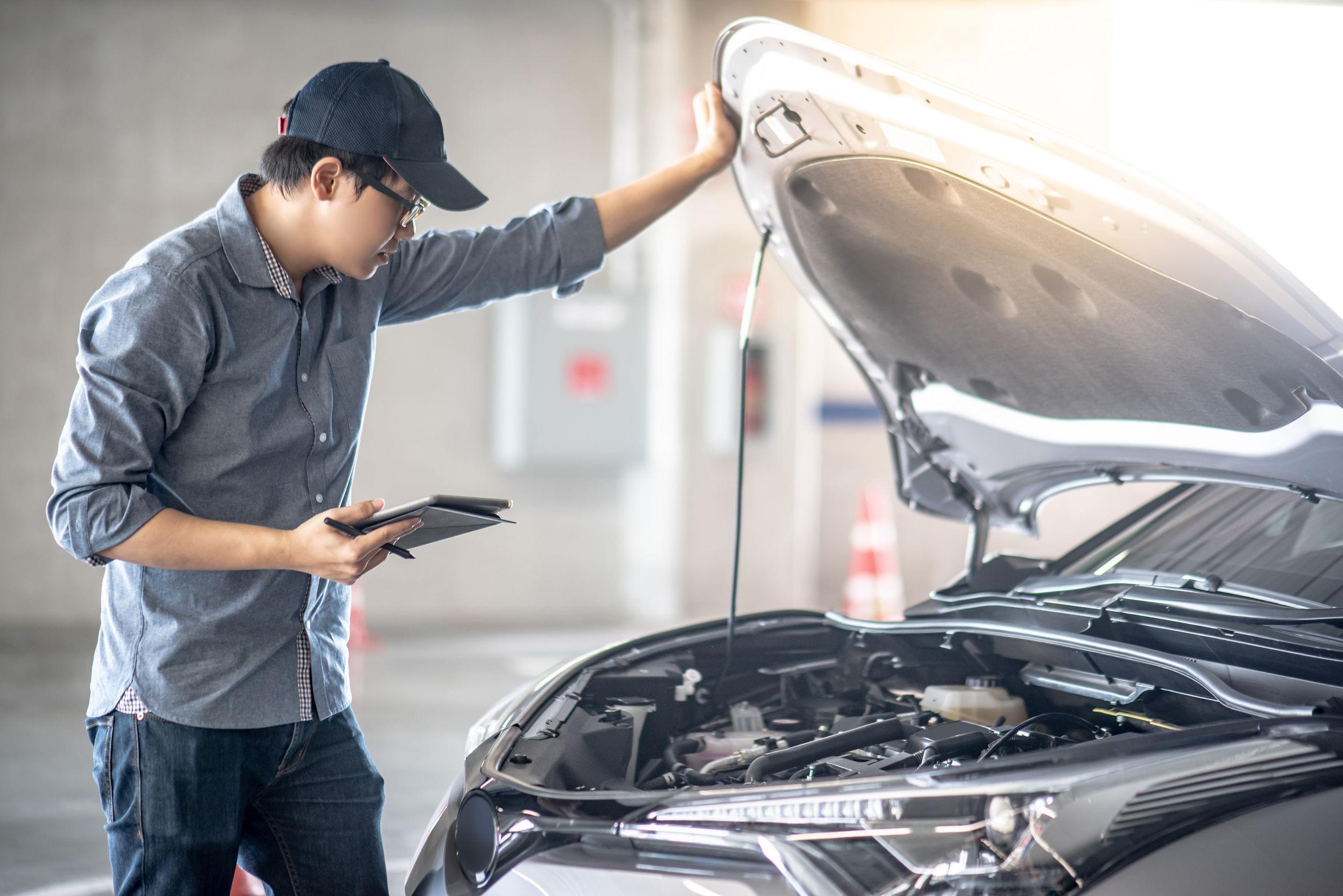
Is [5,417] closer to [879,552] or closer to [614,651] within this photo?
[879,552]

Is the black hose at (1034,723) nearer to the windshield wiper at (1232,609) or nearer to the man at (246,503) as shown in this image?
the windshield wiper at (1232,609)

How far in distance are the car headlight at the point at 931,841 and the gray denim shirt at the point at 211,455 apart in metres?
0.80

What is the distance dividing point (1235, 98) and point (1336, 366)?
670 centimetres

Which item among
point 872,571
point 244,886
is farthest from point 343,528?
point 872,571

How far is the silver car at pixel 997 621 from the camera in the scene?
1.37 m

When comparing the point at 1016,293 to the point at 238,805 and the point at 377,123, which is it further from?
the point at 238,805

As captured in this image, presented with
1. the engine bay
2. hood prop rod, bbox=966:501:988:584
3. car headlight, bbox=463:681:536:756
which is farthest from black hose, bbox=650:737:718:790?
hood prop rod, bbox=966:501:988:584

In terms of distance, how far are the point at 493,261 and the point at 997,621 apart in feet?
3.85

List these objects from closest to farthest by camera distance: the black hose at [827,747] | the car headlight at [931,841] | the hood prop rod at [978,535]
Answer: the car headlight at [931,841]
the black hose at [827,747]
the hood prop rod at [978,535]

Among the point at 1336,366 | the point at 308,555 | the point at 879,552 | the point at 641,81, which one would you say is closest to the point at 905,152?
Result: the point at 1336,366

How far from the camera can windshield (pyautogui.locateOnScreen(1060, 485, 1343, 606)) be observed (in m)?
2.04

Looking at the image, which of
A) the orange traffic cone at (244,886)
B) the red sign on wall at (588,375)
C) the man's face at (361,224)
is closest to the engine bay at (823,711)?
the man's face at (361,224)

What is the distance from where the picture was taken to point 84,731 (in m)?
4.45

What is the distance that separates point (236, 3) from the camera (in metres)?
6.55
